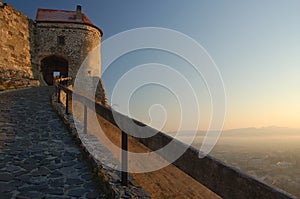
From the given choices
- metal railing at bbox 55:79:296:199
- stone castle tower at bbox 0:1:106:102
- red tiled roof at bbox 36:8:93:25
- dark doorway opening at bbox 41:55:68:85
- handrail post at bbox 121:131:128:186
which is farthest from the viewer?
dark doorway opening at bbox 41:55:68:85

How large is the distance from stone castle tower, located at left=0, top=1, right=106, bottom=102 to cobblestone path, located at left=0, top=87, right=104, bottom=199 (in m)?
12.2

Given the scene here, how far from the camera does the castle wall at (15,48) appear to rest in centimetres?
1695

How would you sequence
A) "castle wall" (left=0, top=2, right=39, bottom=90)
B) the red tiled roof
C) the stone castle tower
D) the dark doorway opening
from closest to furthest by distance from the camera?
"castle wall" (left=0, top=2, right=39, bottom=90)
the stone castle tower
the red tiled roof
the dark doorway opening

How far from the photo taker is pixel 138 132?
2.69 metres

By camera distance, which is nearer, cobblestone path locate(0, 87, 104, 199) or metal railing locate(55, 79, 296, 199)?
metal railing locate(55, 79, 296, 199)

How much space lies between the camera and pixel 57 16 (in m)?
24.7

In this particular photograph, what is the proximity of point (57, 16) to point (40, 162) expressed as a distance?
23.7 metres

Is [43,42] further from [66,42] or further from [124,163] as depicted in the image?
[124,163]

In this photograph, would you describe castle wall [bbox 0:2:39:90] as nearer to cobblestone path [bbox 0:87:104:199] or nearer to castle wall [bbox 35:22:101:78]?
castle wall [bbox 35:22:101:78]

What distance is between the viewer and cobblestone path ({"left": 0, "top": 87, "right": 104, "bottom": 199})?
3279mm

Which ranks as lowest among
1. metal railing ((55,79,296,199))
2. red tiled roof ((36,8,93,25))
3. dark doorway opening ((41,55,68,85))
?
metal railing ((55,79,296,199))

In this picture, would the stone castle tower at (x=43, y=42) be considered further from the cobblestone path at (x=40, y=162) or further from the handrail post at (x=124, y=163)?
the handrail post at (x=124, y=163)

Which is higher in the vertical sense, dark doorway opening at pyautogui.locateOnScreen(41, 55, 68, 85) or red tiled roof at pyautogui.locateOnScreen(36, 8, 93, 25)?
red tiled roof at pyautogui.locateOnScreen(36, 8, 93, 25)

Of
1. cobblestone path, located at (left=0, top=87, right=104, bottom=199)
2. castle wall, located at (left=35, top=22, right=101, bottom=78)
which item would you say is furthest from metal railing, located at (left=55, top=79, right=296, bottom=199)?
castle wall, located at (left=35, top=22, right=101, bottom=78)
